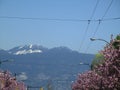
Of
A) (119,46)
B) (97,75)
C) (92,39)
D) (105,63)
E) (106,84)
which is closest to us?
(119,46)

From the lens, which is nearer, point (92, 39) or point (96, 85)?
point (96, 85)

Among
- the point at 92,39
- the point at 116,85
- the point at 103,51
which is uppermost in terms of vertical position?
the point at 92,39

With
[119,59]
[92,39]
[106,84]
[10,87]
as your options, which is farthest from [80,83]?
[119,59]

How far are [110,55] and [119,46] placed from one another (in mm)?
1354

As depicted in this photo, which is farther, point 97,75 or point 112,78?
point 97,75

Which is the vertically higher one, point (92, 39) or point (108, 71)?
point (92, 39)

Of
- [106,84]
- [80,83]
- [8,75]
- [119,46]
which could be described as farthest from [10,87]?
[119,46]

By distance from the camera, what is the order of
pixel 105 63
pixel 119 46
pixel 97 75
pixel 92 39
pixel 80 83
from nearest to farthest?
pixel 119 46 → pixel 105 63 → pixel 97 75 → pixel 92 39 → pixel 80 83

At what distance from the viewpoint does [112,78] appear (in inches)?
1099

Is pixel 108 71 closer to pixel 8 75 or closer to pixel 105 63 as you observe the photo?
pixel 105 63

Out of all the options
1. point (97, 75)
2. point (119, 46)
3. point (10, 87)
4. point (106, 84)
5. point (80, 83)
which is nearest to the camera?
point (119, 46)

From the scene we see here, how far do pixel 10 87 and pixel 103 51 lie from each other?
125 feet

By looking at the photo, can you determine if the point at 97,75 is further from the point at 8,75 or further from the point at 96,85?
the point at 8,75

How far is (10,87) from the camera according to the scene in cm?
6512
